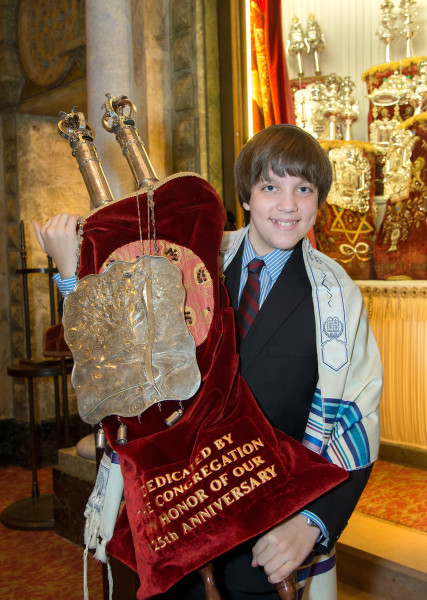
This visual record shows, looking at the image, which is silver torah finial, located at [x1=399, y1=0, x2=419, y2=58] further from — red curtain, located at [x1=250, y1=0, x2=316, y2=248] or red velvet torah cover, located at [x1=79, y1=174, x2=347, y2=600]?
red velvet torah cover, located at [x1=79, y1=174, x2=347, y2=600]

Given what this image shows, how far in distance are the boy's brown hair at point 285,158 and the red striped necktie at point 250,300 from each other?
0.19m

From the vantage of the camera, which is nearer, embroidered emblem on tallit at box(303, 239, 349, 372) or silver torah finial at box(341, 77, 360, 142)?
embroidered emblem on tallit at box(303, 239, 349, 372)

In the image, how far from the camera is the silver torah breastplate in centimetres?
113

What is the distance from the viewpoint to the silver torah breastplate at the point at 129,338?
Result: 113 centimetres

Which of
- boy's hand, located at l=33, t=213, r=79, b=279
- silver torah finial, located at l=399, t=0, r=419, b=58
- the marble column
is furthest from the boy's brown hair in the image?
silver torah finial, located at l=399, t=0, r=419, b=58

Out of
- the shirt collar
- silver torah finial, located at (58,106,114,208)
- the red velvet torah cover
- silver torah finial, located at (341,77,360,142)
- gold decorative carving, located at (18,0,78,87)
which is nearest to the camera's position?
the red velvet torah cover

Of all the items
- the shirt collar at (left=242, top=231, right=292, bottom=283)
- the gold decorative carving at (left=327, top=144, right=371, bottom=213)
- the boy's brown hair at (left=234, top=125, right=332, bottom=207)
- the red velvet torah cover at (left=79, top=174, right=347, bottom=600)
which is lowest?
the red velvet torah cover at (left=79, top=174, right=347, bottom=600)

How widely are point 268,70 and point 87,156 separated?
2297mm

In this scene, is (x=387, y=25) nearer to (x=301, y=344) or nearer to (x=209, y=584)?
(x=301, y=344)

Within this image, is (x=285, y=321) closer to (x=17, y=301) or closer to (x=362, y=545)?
(x=362, y=545)

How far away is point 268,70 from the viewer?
10.8ft

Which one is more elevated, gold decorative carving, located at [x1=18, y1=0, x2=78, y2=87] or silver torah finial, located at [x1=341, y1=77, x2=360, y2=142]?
gold decorative carving, located at [x1=18, y1=0, x2=78, y2=87]

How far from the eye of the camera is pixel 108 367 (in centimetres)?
115

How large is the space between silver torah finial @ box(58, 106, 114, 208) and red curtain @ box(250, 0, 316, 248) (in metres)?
2.11
